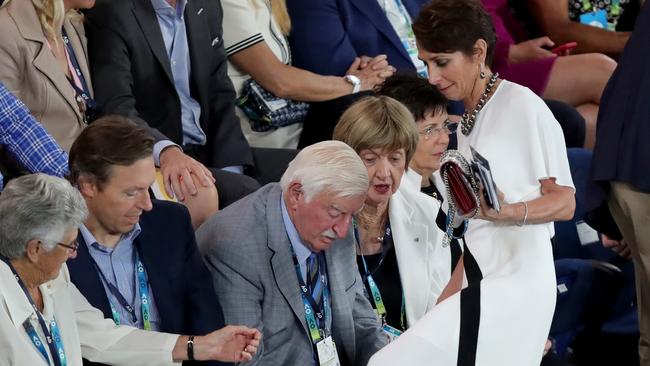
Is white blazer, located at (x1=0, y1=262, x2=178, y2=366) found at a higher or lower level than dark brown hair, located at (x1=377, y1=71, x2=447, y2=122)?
higher

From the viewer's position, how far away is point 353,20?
20.1ft

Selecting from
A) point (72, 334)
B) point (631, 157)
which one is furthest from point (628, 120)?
point (72, 334)

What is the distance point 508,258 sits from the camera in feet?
12.3

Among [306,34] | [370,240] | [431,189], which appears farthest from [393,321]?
[306,34]

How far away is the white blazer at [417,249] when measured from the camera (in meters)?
4.61

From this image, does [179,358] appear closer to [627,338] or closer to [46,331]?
[46,331]

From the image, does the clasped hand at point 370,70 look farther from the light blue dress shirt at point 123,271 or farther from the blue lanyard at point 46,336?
the blue lanyard at point 46,336

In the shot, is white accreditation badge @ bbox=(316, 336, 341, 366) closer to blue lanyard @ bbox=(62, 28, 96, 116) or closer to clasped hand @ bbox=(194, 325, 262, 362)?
clasped hand @ bbox=(194, 325, 262, 362)

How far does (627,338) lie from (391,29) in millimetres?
1906

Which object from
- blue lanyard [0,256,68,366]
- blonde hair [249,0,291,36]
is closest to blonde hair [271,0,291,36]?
blonde hair [249,0,291,36]

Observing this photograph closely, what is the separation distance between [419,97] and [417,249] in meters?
0.79

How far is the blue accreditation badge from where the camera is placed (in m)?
7.26

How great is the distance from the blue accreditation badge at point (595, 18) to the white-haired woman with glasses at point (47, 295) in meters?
4.11

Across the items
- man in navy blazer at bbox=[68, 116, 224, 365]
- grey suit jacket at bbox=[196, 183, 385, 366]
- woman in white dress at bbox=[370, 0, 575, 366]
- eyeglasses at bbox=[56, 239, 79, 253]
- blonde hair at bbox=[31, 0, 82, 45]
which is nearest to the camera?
eyeglasses at bbox=[56, 239, 79, 253]
